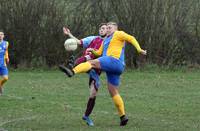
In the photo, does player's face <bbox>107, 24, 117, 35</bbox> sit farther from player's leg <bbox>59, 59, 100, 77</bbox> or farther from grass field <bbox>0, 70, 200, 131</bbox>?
grass field <bbox>0, 70, 200, 131</bbox>

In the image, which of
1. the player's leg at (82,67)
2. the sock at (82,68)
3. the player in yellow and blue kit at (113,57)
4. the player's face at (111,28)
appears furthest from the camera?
the player's face at (111,28)

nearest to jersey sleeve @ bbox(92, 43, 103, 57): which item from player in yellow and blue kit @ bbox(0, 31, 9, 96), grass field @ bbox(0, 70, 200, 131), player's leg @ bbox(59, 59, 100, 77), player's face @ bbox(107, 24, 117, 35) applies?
player's face @ bbox(107, 24, 117, 35)

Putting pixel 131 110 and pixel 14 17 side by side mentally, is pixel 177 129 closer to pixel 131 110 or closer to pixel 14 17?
pixel 131 110

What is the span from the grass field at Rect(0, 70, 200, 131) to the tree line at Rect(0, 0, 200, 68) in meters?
3.51

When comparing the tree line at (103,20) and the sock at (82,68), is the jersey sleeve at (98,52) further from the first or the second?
the tree line at (103,20)

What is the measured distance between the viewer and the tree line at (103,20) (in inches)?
1089

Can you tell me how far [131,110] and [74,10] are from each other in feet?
47.8

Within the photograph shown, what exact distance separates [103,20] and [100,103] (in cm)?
1284

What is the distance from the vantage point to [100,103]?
15.5 metres

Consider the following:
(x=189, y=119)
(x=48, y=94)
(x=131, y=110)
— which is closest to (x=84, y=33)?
(x=48, y=94)

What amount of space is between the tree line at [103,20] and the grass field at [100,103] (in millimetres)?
3513

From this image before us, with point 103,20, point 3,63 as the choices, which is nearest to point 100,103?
point 3,63

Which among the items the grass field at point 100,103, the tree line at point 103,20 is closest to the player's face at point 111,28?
the grass field at point 100,103

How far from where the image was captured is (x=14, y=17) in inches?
1096
